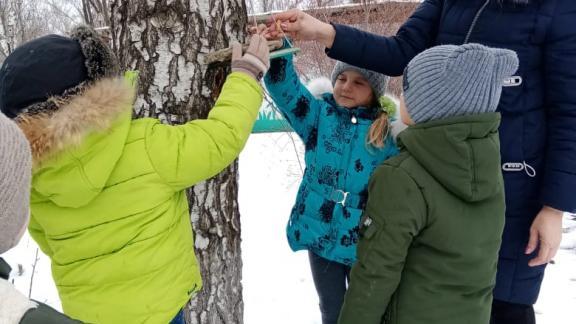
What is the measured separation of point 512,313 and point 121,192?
1.48 m

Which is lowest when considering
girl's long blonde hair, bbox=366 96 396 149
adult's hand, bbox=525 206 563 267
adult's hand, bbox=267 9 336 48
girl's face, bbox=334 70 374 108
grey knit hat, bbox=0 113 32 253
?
adult's hand, bbox=525 206 563 267

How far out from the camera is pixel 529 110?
1480 millimetres

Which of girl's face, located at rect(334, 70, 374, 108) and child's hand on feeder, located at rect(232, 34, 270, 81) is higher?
child's hand on feeder, located at rect(232, 34, 270, 81)

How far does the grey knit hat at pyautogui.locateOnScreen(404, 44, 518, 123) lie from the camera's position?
130 centimetres

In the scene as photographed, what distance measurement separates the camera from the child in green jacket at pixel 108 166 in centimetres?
115

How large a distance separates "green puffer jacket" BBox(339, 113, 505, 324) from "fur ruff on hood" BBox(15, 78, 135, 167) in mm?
837

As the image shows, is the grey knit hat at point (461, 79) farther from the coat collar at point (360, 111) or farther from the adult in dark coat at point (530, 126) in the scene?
the coat collar at point (360, 111)

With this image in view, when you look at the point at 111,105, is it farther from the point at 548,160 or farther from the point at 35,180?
the point at 548,160

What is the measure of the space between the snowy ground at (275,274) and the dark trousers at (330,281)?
43.9 inches

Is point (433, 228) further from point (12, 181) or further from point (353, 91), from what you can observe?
point (12, 181)

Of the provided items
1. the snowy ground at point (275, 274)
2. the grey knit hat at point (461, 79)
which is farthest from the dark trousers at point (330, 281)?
the snowy ground at point (275, 274)

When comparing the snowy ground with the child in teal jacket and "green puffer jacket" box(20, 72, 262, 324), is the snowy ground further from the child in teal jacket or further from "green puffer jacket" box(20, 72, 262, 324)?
"green puffer jacket" box(20, 72, 262, 324)

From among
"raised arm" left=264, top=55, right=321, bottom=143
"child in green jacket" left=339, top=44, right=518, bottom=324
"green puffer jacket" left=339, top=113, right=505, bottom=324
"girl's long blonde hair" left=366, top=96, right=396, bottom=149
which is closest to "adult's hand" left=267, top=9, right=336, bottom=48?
"raised arm" left=264, top=55, right=321, bottom=143

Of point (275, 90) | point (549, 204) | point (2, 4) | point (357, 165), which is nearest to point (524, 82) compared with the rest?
point (549, 204)
